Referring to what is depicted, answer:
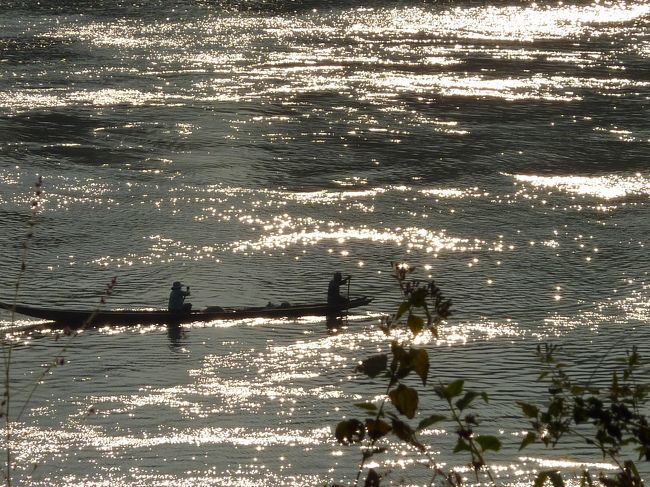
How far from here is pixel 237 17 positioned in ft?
188

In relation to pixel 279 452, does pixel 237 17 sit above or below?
above

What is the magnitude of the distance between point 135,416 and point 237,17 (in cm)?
4335

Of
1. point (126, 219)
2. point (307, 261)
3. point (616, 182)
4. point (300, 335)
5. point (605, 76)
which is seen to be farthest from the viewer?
point (605, 76)

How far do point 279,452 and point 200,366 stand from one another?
12.6 feet

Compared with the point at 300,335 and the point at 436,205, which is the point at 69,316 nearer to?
the point at 300,335

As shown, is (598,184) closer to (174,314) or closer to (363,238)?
(363,238)

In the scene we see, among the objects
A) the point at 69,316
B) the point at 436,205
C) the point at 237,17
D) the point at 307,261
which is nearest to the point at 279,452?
the point at 69,316

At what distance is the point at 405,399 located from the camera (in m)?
3.49

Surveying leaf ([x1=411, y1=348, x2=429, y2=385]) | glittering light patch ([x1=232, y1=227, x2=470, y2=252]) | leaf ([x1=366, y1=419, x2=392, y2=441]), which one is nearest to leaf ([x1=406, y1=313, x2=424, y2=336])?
leaf ([x1=411, y1=348, x2=429, y2=385])

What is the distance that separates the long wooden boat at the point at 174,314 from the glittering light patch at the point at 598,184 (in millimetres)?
11092

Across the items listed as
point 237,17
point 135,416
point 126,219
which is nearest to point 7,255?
point 126,219

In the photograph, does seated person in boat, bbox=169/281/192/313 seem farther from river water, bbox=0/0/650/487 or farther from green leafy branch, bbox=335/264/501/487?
green leafy branch, bbox=335/264/501/487

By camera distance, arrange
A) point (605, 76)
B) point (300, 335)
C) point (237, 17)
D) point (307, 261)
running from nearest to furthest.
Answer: point (300, 335) < point (307, 261) < point (605, 76) < point (237, 17)

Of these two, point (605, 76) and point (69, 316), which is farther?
point (605, 76)
